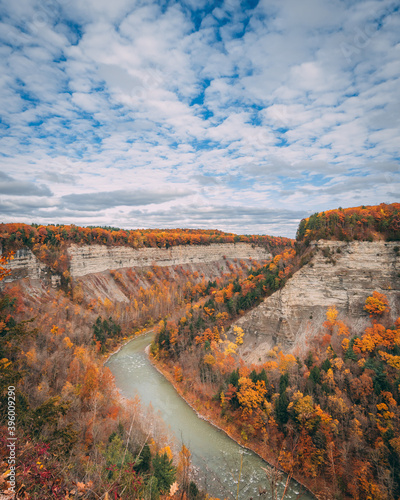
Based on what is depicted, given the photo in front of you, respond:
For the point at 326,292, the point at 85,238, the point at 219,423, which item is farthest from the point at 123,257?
the point at 326,292

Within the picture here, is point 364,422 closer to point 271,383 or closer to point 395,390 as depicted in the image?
point 395,390

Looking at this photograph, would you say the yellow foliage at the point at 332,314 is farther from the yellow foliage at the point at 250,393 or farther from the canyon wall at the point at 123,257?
the canyon wall at the point at 123,257

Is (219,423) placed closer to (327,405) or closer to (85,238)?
(327,405)

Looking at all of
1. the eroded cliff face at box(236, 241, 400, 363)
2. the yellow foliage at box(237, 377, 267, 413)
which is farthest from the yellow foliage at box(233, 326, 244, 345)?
the yellow foliage at box(237, 377, 267, 413)

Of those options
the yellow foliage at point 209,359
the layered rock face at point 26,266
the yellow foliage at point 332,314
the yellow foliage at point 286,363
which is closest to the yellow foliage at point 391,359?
the yellow foliage at point 332,314

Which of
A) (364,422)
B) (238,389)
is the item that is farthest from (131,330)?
(364,422)

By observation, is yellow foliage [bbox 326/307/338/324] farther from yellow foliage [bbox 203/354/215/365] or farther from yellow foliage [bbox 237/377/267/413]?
yellow foliage [bbox 203/354/215/365]

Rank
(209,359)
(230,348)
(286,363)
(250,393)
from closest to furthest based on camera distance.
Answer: (250,393), (286,363), (209,359), (230,348)
